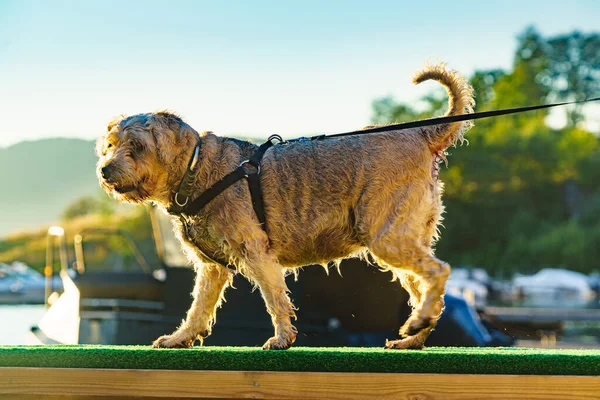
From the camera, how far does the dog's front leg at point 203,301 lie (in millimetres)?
5824

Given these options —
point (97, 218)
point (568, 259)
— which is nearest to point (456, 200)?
point (568, 259)

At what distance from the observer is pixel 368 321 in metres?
12.7

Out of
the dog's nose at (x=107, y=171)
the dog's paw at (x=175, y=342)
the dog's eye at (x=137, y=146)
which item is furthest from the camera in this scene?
the dog's paw at (x=175, y=342)

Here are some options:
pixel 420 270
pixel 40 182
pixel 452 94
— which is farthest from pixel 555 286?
pixel 40 182

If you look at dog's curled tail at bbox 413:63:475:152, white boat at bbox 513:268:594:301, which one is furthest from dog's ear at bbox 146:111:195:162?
white boat at bbox 513:268:594:301

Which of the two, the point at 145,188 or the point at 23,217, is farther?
the point at 23,217

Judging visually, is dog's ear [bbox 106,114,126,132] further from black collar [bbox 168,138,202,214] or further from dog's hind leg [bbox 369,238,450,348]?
dog's hind leg [bbox 369,238,450,348]

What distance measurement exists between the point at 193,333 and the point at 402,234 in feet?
5.04

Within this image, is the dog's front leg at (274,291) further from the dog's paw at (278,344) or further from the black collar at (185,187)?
the black collar at (185,187)

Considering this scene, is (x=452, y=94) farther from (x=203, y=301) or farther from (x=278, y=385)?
(x=278, y=385)

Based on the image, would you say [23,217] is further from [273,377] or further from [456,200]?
[273,377]

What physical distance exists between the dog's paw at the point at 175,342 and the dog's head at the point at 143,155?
93 centimetres

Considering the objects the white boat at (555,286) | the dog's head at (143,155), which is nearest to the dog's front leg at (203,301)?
the dog's head at (143,155)

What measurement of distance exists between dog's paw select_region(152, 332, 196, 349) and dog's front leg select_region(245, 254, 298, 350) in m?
0.67
